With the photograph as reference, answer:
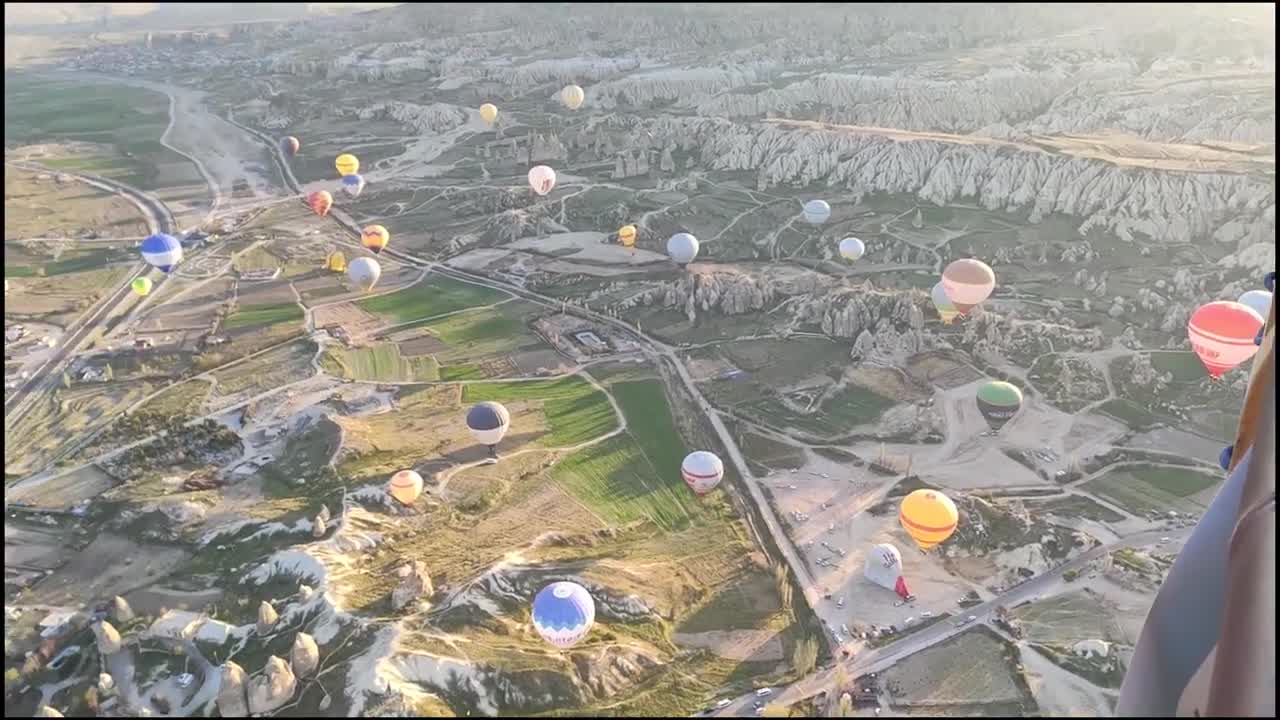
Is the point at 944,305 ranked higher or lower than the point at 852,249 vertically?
higher

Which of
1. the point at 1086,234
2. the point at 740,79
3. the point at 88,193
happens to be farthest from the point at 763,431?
the point at 740,79

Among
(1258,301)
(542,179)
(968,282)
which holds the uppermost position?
(968,282)

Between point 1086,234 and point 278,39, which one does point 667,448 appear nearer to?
point 1086,234

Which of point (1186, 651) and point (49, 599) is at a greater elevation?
point (1186, 651)

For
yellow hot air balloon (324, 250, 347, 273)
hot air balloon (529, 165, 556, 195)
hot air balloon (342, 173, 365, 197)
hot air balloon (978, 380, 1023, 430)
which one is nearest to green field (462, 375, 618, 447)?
hot air balloon (978, 380, 1023, 430)

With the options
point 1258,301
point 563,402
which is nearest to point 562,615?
point 563,402

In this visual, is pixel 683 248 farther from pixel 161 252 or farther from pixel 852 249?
pixel 161 252

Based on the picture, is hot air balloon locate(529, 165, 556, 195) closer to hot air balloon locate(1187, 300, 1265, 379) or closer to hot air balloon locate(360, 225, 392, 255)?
hot air balloon locate(360, 225, 392, 255)

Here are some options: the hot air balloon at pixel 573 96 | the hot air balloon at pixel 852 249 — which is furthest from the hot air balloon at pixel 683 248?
the hot air balloon at pixel 573 96
